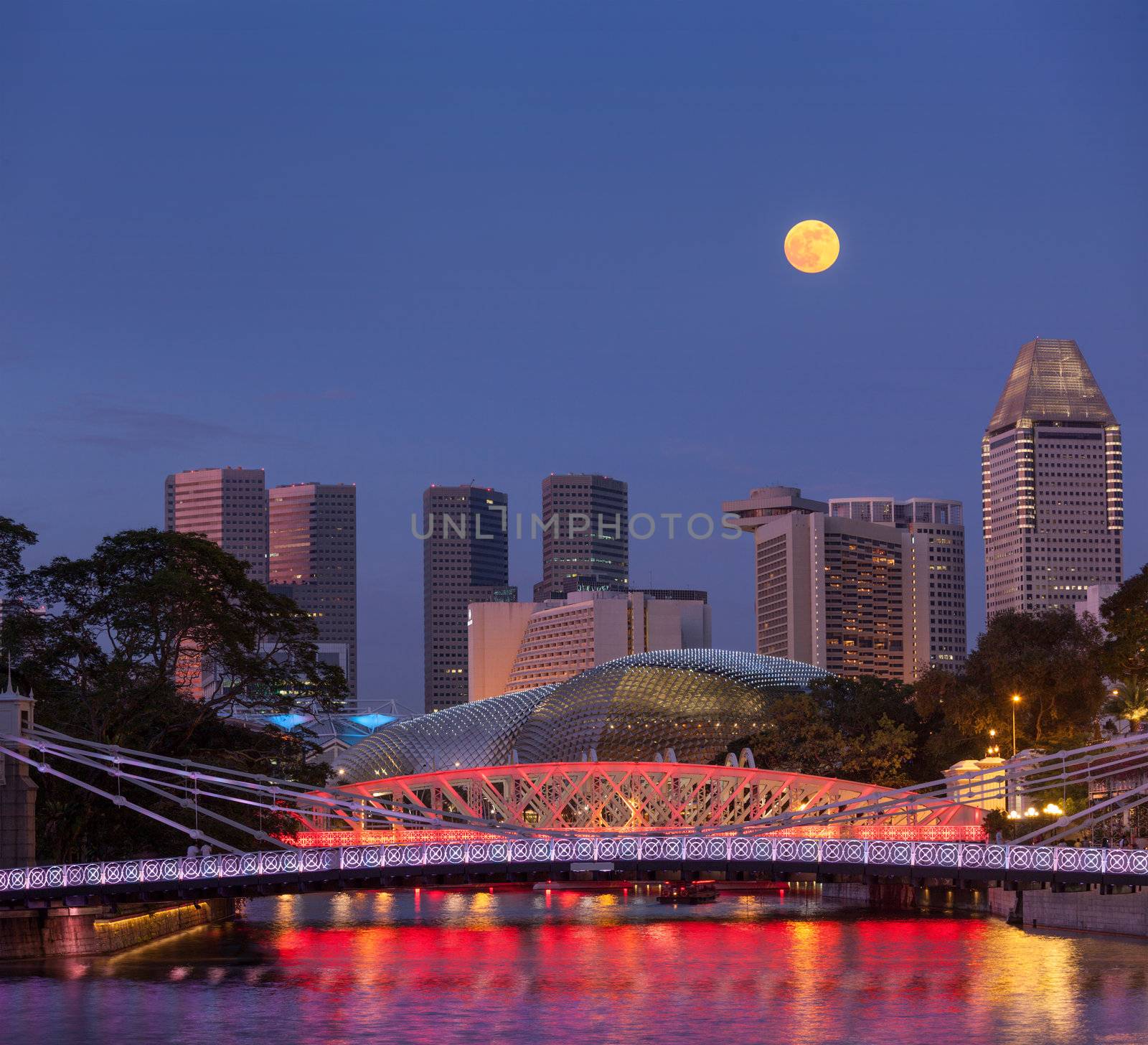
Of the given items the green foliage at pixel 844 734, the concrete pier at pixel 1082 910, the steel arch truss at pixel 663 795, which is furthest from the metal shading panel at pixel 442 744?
the concrete pier at pixel 1082 910

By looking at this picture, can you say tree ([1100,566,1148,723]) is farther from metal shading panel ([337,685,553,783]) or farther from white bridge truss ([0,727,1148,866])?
metal shading panel ([337,685,553,783])

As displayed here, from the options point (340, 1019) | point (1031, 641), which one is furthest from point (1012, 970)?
point (1031, 641)

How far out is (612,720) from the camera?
142250 mm

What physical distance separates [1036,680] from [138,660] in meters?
46.3

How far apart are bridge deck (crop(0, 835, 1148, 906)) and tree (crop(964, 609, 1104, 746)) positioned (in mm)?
34286

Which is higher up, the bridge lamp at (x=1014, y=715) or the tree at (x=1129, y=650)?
the tree at (x=1129, y=650)

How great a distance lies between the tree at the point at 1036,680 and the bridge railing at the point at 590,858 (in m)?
34.1

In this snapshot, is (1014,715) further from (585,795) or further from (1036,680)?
(585,795)

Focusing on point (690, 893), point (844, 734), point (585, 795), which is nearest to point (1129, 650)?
point (690, 893)

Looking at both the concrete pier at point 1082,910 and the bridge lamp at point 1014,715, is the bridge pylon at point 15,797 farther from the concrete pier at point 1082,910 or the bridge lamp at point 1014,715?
the bridge lamp at point 1014,715

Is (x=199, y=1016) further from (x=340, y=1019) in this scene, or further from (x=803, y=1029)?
(x=803, y=1029)

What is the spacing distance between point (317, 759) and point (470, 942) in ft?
374

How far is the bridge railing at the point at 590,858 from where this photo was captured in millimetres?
60188

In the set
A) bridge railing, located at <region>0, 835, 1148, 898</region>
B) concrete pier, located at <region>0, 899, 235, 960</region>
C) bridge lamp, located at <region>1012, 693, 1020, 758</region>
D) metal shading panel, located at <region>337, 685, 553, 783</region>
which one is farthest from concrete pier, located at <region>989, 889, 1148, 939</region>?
metal shading panel, located at <region>337, 685, 553, 783</region>
